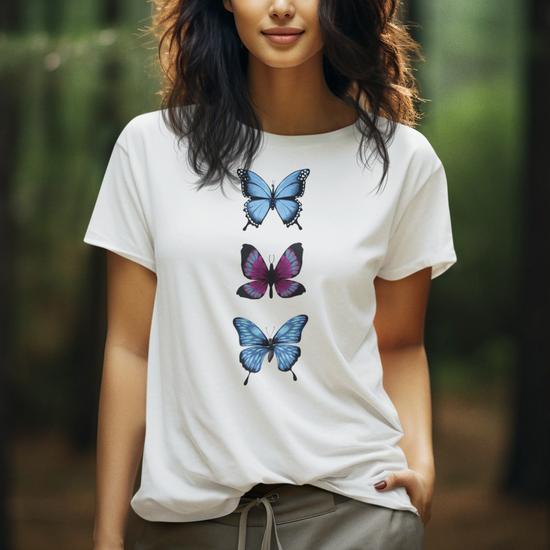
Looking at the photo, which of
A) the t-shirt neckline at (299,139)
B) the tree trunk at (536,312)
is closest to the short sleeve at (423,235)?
the t-shirt neckline at (299,139)

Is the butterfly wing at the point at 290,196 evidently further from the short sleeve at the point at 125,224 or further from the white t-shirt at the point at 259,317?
the short sleeve at the point at 125,224

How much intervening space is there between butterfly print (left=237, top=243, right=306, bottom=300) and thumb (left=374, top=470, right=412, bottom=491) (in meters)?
0.28

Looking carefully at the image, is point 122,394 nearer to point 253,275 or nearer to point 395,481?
point 253,275

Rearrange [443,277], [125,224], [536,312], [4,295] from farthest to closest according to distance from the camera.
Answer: [443,277] → [536,312] → [4,295] → [125,224]

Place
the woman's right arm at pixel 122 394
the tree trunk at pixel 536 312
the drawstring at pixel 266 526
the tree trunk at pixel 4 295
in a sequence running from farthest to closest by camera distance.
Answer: the tree trunk at pixel 536 312, the tree trunk at pixel 4 295, the woman's right arm at pixel 122 394, the drawstring at pixel 266 526

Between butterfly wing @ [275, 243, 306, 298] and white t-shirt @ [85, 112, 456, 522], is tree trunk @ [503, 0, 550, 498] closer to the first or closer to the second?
white t-shirt @ [85, 112, 456, 522]

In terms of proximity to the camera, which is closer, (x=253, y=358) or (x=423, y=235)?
(x=253, y=358)

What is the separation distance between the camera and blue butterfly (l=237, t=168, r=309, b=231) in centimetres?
106

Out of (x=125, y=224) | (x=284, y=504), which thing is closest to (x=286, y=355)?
(x=284, y=504)

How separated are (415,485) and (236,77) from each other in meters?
0.67

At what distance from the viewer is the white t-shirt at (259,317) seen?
990 mm

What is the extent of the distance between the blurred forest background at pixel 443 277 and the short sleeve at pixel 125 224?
251cm

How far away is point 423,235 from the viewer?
1178mm

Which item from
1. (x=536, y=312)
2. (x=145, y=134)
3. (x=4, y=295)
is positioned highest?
(x=145, y=134)
